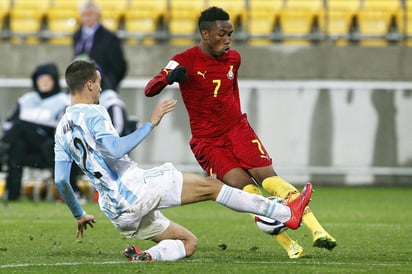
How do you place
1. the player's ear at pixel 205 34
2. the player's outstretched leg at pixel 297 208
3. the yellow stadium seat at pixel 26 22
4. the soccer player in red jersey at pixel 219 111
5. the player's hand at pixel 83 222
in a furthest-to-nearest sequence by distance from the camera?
1. the yellow stadium seat at pixel 26 22
2. the player's ear at pixel 205 34
3. the soccer player in red jersey at pixel 219 111
4. the player's outstretched leg at pixel 297 208
5. the player's hand at pixel 83 222

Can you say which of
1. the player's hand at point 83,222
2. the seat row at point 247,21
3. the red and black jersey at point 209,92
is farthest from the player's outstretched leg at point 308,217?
the seat row at point 247,21

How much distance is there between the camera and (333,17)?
21.1 metres

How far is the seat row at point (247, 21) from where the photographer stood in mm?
21000

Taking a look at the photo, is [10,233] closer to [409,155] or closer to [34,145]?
[34,145]

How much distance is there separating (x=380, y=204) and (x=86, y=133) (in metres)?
8.66

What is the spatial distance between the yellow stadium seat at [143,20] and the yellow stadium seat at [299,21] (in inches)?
86.3

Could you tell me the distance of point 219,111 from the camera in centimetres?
955

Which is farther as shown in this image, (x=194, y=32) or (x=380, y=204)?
(x=194, y=32)

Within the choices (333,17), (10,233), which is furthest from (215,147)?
(333,17)

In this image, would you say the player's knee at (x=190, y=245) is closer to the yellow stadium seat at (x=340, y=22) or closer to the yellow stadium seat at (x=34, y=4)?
the yellow stadium seat at (x=340, y=22)

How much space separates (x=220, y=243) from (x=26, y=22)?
1233 cm

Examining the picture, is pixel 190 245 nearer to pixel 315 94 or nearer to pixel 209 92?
pixel 209 92

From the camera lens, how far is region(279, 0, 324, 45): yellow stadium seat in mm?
21078

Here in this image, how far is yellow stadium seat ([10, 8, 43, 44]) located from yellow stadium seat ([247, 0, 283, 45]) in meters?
3.90
